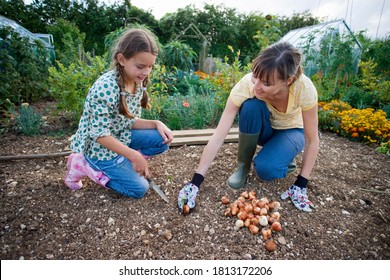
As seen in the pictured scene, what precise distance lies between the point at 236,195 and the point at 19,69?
355 centimetres

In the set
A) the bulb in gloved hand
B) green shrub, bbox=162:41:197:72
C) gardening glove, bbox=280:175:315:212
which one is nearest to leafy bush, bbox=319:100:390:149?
gardening glove, bbox=280:175:315:212

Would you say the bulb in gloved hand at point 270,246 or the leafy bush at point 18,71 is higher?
the leafy bush at point 18,71

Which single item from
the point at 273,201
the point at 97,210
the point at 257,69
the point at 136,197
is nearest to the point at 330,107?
the point at 273,201

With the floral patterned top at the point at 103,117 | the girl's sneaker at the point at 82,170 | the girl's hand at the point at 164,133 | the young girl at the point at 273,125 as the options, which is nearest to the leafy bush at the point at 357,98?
the young girl at the point at 273,125

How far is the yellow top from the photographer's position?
1.50 m

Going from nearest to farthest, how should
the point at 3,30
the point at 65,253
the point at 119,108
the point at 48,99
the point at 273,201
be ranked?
1. the point at 65,253
2. the point at 119,108
3. the point at 273,201
4. the point at 3,30
5. the point at 48,99

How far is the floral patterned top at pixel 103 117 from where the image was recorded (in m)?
1.40

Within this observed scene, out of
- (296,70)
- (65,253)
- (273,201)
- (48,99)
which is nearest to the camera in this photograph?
(65,253)

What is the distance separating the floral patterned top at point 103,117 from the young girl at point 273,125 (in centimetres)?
60

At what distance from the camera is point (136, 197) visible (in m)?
1.68

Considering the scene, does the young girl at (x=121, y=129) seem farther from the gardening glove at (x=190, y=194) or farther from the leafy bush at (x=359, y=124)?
the leafy bush at (x=359, y=124)

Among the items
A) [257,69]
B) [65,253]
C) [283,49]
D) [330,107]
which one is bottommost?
[65,253]

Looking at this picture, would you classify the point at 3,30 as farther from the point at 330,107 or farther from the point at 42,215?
the point at 330,107

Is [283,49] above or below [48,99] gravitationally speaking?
above
